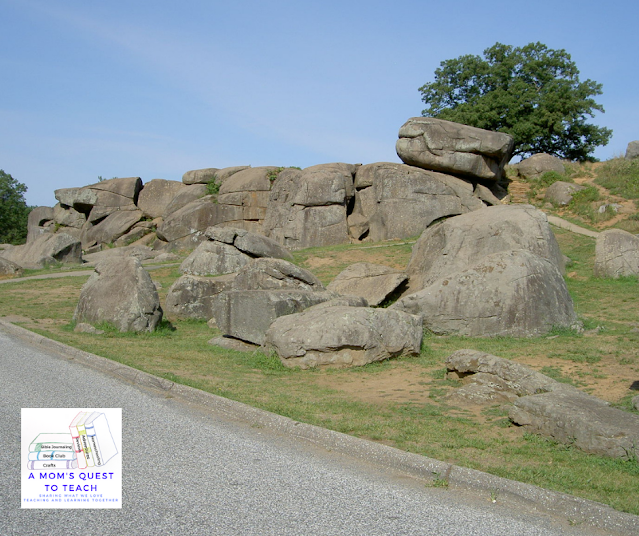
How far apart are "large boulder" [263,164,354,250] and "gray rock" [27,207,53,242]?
Answer: 2042 cm

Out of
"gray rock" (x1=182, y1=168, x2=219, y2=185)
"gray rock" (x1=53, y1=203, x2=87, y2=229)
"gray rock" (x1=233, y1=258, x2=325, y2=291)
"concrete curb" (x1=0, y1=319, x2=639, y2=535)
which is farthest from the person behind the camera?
"gray rock" (x1=53, y1=203, x2=87, y2=229)

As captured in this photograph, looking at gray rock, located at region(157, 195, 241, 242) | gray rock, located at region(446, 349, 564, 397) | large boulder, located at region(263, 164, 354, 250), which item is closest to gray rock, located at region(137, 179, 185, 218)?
gray rock, located at region(157, 195, 241, 242)

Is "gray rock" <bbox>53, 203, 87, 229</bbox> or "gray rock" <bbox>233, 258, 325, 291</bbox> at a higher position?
"gray rock" <bbox>53, 203, 87, 229</bbox>

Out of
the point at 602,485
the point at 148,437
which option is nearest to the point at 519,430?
the point at 602,485

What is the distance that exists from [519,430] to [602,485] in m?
1.57

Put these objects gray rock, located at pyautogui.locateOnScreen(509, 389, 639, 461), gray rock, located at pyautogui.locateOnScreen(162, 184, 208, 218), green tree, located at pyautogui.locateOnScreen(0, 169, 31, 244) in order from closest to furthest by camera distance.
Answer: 1. gray rock, located at pyautogui.locateOnScreen(509, 389, 639, 461)
2. gray rock, located at pyautogui.locateOnScreen(162, 184, 208, 218)
3. green tree, located at pyautogui.locateOnScreen(0, 169, 31, 244)

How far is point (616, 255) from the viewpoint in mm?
17547

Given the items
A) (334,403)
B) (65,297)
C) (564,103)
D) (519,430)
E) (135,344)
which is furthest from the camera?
(564,103)

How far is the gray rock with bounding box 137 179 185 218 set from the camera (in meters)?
37.4

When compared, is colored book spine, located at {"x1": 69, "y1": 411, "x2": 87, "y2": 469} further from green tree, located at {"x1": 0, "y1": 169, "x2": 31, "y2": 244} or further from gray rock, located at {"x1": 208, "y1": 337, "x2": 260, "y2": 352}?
green tree, located at {"x1": 0, "y1": 169, "x2": 31, "y2": 244}

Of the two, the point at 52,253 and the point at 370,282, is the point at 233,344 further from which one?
the point at 52,253

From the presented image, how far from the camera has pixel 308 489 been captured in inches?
184

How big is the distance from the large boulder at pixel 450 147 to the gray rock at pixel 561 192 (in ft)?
9.83

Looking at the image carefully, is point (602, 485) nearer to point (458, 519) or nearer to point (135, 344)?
point (458, 519)
